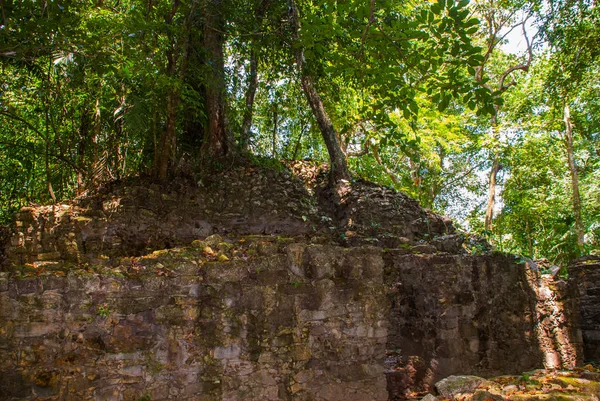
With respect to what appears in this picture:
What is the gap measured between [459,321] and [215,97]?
5.03m

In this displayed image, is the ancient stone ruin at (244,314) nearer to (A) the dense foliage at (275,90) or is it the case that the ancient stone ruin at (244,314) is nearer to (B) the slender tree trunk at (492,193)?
(A) the dense foliage at (275,90)

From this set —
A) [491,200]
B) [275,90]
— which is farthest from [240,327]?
[491,200]

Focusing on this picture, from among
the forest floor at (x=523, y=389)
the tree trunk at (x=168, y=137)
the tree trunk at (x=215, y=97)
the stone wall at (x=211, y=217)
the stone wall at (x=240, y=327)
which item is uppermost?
the tree trunk at (x=215, y=97)

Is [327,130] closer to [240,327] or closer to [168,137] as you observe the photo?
[168,137]

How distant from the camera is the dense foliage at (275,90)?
181 inches

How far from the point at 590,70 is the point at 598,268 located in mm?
4815

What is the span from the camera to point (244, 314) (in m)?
3.89

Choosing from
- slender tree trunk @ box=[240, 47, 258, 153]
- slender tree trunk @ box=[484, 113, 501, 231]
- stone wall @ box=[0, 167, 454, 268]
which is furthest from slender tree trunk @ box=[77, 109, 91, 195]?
slender tree trunk @ box=[484, 113, 501, 231]

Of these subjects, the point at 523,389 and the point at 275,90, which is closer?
the point at 523,389

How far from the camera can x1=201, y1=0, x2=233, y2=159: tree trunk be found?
7012 millimetres

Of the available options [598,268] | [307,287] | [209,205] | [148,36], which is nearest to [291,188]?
[209,205]

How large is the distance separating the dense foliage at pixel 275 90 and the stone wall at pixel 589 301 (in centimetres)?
171

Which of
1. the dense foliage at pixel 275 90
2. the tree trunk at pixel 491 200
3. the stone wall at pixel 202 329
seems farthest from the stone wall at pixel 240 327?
the tree trunk at pixel 491 200

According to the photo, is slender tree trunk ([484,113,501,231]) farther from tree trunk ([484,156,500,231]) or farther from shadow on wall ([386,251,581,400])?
shadow on wall ([386,251,581,400])
